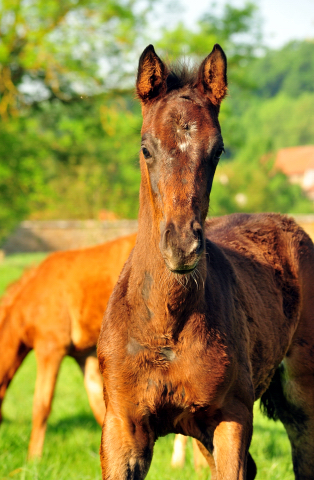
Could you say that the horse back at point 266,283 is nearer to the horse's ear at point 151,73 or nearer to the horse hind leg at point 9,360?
the horse's ear at point 151,73

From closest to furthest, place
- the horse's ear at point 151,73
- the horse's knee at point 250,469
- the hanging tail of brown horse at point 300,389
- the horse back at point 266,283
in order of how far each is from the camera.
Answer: the horse's ear at point 151,73 → the horse back at point 266,283 → the horse's knee at point 250,469 → the hanging tail of brown horse at point 300,389

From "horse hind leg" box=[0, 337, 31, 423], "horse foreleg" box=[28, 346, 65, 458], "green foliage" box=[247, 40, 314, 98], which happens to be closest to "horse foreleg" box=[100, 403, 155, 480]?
"horse foreleg" box=[28, 346, 65, 458]

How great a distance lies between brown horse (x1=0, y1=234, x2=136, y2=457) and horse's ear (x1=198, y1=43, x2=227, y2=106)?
3608 millimetres

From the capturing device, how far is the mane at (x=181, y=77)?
2.82 meters

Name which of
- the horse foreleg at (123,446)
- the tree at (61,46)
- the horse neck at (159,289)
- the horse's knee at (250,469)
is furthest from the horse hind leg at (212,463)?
the tree at (61,46)

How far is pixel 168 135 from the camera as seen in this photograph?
251 cm

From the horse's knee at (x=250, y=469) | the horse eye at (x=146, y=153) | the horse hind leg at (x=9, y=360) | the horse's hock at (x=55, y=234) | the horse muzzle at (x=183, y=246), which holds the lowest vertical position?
the horse's hock at (x=55, y=234)

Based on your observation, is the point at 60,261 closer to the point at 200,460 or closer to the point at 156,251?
the point at 200,460

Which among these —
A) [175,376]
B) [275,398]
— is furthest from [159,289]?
[275,398]

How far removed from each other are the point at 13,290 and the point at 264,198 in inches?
1627

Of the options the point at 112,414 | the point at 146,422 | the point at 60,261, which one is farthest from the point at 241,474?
the point at 60,261

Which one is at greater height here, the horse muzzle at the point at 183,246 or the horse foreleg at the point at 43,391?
the horse muzzle at the point at 183,246

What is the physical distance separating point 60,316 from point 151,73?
13.2ft

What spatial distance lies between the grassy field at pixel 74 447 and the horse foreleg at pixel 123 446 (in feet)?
4.92
